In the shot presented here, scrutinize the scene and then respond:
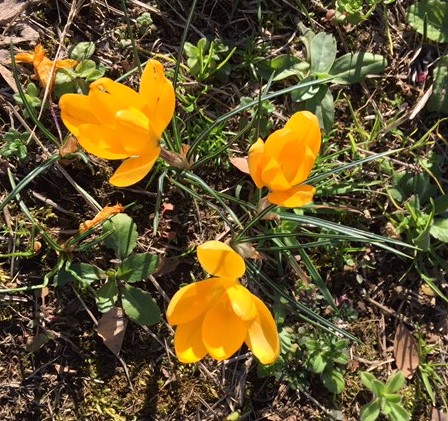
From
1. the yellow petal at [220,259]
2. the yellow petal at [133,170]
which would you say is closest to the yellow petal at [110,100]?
the yellow petal at [133,170]

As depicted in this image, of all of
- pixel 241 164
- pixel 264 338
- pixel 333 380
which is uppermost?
pixel 241 164

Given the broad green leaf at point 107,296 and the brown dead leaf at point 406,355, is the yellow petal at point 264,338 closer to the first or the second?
the broad green leaf at point 107,296

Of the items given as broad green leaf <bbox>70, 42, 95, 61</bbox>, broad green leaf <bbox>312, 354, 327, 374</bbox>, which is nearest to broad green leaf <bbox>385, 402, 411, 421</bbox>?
broad green leaf <bbox>312, 354, 327, 374</bbox>

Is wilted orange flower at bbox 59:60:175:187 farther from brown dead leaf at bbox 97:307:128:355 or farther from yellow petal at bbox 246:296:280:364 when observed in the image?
brown dead leaf at bbox 97:307:128:355

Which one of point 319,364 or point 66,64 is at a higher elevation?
point 66,64

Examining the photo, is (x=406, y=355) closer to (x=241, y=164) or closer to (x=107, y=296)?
(x=241, y=164)

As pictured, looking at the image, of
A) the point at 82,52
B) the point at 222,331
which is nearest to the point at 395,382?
the point at 222,331
